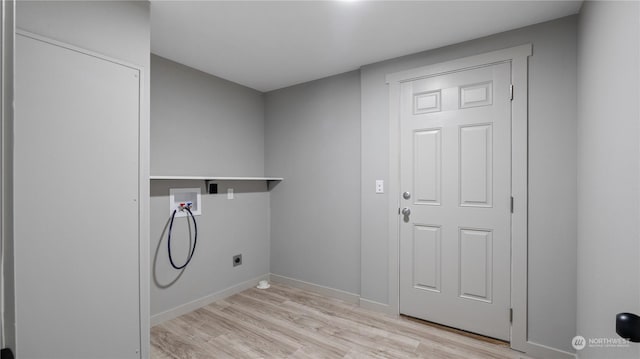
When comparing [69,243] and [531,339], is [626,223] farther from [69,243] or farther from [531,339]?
[69,243]

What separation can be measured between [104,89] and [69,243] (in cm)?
88

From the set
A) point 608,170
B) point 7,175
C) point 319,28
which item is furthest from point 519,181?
point 7,175

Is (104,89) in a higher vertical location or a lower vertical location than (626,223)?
higher

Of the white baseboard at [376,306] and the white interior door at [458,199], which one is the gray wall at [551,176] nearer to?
the white interior door at [458,199]

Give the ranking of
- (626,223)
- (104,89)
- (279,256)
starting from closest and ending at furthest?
(626,223) < (104,89) < (279,256)

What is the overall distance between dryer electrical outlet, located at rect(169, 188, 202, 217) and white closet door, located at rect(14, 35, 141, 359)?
0.92 meters

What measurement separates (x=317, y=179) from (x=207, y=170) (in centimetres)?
119

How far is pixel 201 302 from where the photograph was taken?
2846mm

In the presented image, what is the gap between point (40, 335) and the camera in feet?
4.62

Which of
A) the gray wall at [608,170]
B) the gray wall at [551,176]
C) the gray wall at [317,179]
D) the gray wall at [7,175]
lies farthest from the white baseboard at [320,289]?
the gray wall at [7,175]

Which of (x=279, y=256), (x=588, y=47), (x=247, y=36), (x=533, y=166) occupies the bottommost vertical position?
(x=279, y=256)

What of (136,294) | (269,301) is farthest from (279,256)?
(136,294)

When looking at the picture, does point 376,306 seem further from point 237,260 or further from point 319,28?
point 319,28

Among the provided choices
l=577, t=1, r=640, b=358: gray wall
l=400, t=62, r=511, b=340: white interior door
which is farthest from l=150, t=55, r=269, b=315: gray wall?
l=577, t=1, r=640, b=358: gray wall
